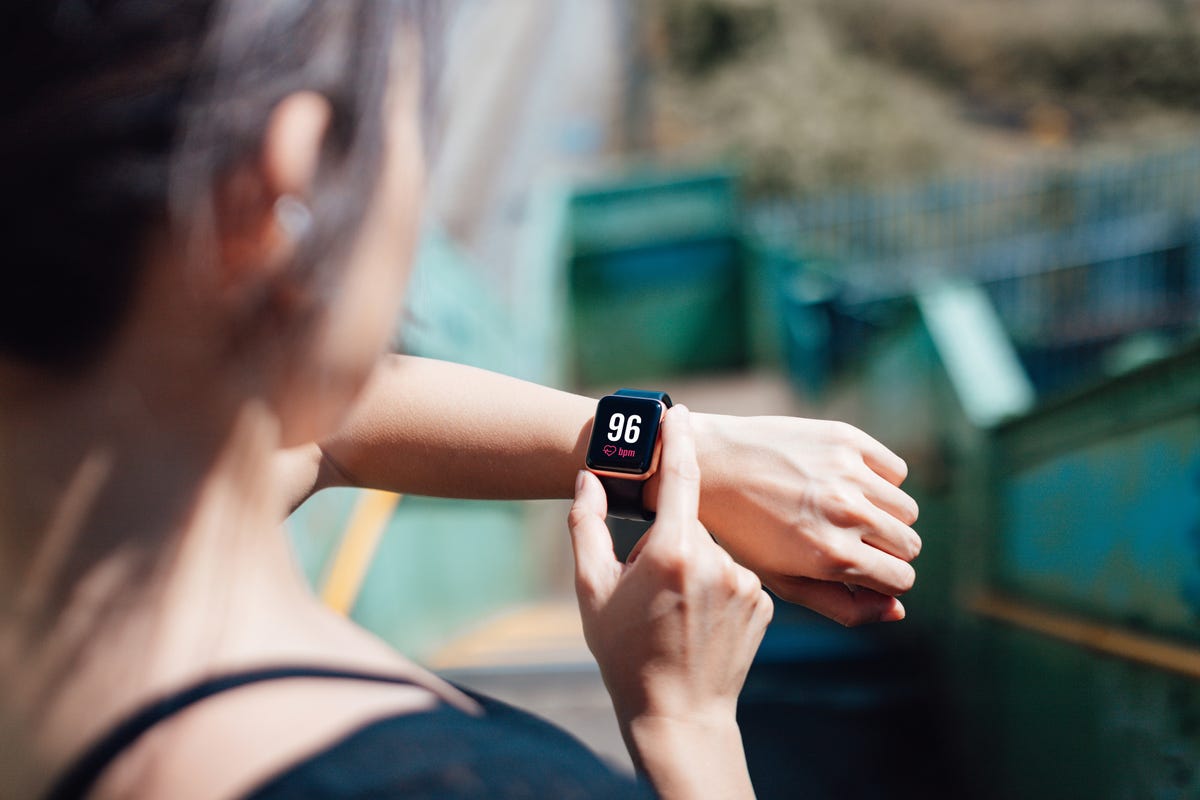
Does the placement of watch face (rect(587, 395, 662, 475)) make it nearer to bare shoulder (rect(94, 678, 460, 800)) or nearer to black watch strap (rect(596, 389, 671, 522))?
black watch strap (rect(596, 389, 671, 522))

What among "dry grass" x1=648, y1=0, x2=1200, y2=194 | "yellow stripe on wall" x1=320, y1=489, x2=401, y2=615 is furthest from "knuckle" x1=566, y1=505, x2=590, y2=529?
"dry grass" x1=648, y1=0, x2=1200, y2=194

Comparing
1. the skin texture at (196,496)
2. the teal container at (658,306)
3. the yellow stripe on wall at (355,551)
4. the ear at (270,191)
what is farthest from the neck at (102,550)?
the teal container at (658,306)

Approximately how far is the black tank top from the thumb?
189 mm

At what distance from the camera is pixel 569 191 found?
10.1 m

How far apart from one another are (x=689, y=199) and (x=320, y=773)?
33.6 ft

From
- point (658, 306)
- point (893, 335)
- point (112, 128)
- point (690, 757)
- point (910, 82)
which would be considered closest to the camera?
point (112, 128)

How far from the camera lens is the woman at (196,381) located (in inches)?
21.7

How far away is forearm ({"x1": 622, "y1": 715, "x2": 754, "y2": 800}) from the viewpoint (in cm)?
71

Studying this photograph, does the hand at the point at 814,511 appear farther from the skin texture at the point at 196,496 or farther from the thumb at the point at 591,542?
the skin texture at the point at 196,496

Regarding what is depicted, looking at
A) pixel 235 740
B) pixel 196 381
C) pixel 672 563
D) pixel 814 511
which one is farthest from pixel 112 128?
pixel 814 511

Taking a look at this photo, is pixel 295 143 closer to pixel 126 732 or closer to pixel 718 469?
pixel 126 732

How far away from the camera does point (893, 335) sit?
493 centimetres

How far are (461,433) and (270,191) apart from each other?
0.49m

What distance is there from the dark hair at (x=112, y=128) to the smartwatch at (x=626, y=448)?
50 centimetres
